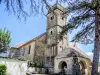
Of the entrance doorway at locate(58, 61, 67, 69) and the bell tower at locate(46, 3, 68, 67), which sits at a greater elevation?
the bell tower at locate(46, 3, 68, 67)

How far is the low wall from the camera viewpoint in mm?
20708

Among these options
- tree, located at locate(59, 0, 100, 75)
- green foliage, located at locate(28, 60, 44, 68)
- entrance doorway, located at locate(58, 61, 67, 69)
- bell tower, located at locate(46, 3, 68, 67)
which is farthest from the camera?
bell tower, located at locate(46, 3, 68, 67)

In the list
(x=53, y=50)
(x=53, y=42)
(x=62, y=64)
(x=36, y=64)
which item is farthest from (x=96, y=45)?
(x=53, y=42)

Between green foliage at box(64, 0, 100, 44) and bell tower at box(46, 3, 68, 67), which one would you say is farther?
bell tower at box(46, 3, 68, 67)

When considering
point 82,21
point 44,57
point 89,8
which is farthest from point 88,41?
point 44,57

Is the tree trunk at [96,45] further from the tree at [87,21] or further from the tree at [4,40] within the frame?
the tree at [4,40]

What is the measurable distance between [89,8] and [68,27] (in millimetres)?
2933

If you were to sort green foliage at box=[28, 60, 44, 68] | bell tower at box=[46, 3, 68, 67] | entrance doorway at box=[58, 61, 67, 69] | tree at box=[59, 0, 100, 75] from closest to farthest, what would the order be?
tree at box=[59, 0, 100, 75]
entrance doorway at box=[58, 61, 67, 69]
green foliage at box=[28, 60, 44, 68]
bell tower at box=[46, 3, 68, 67]

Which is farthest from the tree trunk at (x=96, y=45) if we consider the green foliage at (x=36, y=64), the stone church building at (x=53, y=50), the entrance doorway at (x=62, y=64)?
the green foliage at (x=36, y=64)

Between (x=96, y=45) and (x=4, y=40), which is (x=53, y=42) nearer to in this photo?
(x=4, y=40)

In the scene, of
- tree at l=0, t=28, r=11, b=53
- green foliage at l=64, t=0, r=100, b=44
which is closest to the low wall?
green foliage at l=64, t=0, r=100, b=44

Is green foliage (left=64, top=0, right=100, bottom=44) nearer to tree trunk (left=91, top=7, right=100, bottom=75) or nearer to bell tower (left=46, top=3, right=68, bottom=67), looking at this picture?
tree trunk (left=91, top=7, right=100, bottom=75)

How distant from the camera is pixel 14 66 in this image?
845 inches

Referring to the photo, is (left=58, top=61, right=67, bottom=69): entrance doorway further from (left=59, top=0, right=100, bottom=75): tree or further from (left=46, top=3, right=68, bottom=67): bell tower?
(left=59, top=0, right=100, bottom=75): tree
